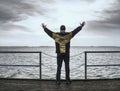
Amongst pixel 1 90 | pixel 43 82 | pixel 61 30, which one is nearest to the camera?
pixel 1 90

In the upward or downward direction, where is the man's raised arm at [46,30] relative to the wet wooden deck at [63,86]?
upward

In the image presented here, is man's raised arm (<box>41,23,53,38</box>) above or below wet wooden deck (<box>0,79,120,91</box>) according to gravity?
above

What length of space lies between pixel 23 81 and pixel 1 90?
7.66ft

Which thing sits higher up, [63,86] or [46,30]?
[46,30]

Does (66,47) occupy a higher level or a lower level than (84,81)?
higher

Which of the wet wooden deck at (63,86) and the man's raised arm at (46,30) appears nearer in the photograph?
the wet wooden deck at (63,86)

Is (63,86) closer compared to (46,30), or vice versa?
(63,86)

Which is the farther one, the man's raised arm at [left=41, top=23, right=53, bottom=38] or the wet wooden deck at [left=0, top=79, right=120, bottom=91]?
the man's raised arm at [left=41, top=23, right=53, bottom=38]

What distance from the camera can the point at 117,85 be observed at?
10.4 metres

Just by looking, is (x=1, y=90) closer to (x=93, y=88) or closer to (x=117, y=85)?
(x=93, y=88)

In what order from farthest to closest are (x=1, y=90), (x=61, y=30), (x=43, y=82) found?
1. (x=43, y=82)
2. (x=61, y=30)
3. (x=1, y=90)

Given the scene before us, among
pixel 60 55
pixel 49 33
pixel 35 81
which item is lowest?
pixel 35 81

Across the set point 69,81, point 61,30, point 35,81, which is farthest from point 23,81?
point 61,30

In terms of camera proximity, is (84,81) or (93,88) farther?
(84,81)
